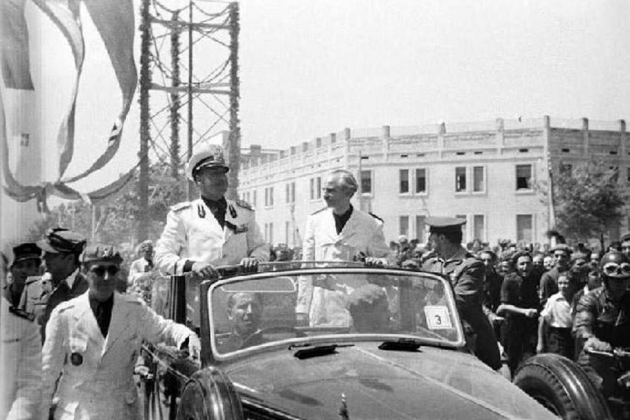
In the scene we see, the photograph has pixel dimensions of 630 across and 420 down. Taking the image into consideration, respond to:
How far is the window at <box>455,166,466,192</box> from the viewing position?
37188mm

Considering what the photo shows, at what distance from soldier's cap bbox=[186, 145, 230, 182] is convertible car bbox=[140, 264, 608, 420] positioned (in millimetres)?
776

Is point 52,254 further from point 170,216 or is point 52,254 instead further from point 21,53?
point 21,53

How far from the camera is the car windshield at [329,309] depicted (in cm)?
357

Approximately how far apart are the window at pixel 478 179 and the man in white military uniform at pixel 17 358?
3392 cm

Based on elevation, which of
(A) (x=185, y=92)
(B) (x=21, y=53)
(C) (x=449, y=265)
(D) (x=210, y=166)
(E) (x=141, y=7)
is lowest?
(C) (x=449, y=265)

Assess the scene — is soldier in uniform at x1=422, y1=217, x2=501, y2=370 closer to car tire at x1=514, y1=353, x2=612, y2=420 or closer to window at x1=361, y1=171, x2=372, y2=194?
car tire at x1=514, y1=353, x2=612, y2=420

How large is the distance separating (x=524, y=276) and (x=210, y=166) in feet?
14.9

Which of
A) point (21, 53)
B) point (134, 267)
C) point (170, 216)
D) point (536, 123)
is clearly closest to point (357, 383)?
point (170, 216)

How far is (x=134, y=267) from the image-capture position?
9.58 m

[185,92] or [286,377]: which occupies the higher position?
[185,92]

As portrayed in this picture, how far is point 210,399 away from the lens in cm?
275

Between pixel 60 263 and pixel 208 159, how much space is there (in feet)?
3.35

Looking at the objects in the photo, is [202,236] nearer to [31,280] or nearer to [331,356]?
[31,280]

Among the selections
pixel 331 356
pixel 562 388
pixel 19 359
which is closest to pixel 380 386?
pixel 331 356
